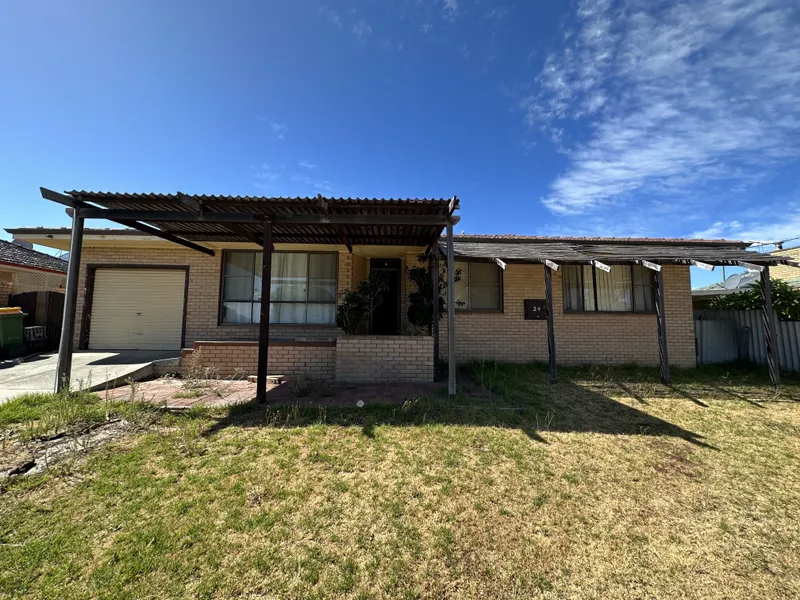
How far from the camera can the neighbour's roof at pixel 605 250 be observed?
752 cm

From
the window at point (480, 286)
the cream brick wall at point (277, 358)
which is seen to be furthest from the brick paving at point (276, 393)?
the window at point (480, 286)

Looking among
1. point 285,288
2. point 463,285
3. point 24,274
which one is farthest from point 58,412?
point 24,274

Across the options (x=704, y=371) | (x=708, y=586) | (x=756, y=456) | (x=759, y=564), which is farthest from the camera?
(x=704, y=371)

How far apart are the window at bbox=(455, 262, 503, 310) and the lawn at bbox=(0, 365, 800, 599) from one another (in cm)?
461

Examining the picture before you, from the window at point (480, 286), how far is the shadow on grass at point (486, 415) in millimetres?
3389

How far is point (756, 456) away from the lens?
3.84 meters

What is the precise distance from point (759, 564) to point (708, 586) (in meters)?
0.56

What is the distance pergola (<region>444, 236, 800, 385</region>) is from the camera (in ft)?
23.2

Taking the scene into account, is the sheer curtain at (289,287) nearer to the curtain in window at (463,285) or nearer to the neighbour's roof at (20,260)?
the curtain in window at (463,285)

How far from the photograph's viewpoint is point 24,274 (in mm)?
12297

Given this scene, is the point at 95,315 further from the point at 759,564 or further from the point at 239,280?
the point at 759,564

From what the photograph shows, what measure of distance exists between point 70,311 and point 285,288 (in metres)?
4.21

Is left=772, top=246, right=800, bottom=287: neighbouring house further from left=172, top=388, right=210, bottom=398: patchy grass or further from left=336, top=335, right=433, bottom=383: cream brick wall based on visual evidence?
left=172, top=388, right=210, bottom=398: patchy grass

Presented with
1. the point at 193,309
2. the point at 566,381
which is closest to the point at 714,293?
the point at 566,381
